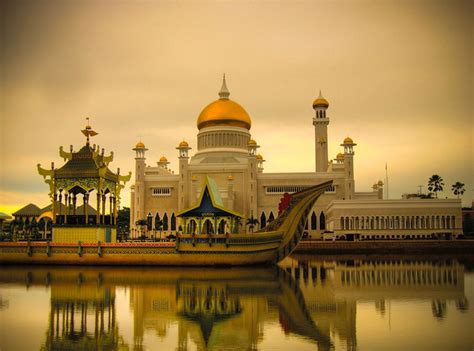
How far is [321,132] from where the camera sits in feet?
203

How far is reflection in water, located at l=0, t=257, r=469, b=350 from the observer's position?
10.6 m

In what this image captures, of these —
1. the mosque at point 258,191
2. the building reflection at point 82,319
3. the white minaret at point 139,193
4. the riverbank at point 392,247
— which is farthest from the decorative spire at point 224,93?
the building reflection at point 82,319

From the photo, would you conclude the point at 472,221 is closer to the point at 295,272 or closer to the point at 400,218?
the point at 400,218

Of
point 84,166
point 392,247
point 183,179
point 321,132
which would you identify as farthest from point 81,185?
point 321,132

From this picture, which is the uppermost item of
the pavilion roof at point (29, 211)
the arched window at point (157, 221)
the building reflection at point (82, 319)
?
the pavilion roof at point (29, 211)

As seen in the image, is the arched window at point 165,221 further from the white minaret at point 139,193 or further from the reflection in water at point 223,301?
the reflection in water at point 223,301

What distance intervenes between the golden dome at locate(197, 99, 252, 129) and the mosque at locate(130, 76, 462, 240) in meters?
0.12

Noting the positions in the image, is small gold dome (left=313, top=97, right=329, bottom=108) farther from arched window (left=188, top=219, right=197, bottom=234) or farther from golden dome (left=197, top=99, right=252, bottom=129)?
arched window (left=188, top=219, right=197, bottom=234)

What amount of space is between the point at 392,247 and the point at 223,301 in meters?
29.6

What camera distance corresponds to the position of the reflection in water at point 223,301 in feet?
34.8

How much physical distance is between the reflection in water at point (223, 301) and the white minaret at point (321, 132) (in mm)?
37774

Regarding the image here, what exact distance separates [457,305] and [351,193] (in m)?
41.9

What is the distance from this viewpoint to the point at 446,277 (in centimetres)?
2169

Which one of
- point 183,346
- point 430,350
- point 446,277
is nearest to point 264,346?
point 183,346
